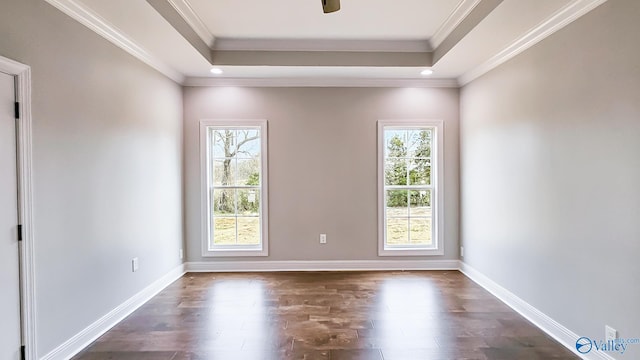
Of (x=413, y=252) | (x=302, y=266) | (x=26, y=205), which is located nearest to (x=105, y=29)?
(x=26, y=205)

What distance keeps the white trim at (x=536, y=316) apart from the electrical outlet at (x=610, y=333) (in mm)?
127

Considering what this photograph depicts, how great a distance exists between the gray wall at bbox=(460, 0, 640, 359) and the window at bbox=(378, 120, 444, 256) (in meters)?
0.89

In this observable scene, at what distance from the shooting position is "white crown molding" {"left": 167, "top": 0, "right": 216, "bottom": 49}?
283cm

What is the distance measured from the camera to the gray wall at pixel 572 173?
6.71 feet

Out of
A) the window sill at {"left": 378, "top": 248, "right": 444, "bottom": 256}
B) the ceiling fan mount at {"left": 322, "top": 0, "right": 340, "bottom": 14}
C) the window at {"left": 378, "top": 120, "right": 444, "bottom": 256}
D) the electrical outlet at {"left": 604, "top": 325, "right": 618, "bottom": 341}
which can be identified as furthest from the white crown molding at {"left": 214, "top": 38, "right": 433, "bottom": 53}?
the electrical outlet at {"left": 604, "top": 325, "right": 618, "bottom": 341}

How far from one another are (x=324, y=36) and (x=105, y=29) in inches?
81.3

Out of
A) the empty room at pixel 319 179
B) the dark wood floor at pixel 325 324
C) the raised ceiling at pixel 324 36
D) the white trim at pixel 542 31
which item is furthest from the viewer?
the raised ceiling at pixel 324 36

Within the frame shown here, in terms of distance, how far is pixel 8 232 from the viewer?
1948 mm

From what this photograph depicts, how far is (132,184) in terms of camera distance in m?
3.23

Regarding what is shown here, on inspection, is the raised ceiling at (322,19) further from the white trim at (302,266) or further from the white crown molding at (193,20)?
the white trim at (302,266)

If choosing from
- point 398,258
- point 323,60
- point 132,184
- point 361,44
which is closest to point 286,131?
point 323,60

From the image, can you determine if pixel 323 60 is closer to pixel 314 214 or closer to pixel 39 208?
pixel 314 214
